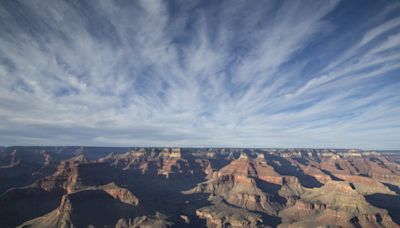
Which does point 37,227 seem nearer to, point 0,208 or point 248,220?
point 0,208

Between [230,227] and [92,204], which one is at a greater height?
[92,204]

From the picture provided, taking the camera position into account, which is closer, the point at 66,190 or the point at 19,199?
the point at 19,199

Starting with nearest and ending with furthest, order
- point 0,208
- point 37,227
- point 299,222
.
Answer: point 37,227
point 0,208
point 299,222

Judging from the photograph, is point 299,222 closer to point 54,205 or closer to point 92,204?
point 92,204

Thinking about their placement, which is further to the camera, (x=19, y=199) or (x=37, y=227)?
(x=19, y=199)

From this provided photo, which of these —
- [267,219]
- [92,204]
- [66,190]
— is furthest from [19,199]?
[267,219]

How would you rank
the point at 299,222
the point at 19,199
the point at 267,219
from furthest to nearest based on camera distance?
the point at 267,219
the point at 299,222
the point at 19,199

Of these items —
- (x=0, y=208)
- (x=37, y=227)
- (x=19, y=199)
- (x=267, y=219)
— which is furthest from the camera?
(x=267, y=219)

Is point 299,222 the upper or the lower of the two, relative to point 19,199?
lower

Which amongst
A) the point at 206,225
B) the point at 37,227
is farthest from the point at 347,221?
the point at 37,227
